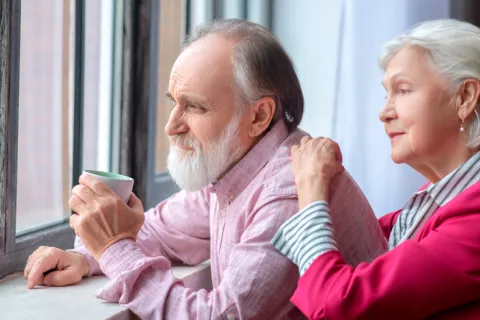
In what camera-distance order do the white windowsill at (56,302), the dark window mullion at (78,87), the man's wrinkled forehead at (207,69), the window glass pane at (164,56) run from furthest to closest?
1. the window glass pane at (164,56)
2. the dark window mullion at (78,87)
3. the man's wrinkled forehead at (207,69)
4. the white windowsill at (56,302)

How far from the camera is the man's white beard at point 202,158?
1456mm

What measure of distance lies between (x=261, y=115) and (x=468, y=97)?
0.39 m

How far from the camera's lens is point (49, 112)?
1755 millimetres

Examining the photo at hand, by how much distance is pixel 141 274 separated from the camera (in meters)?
1.33

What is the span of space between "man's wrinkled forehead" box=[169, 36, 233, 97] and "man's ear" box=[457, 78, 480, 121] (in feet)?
→ 1.38

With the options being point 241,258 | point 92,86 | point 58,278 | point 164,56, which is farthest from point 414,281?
point 164,56

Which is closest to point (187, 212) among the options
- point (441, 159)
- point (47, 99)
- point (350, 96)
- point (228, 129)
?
point (228, 129)

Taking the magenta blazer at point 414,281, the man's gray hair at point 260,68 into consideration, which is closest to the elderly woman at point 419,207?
the magenta blazer at point 414,281

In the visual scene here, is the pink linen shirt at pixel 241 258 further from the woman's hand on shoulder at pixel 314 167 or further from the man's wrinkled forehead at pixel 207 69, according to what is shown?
A: the man's wrinkled forehead at pixel 207 69

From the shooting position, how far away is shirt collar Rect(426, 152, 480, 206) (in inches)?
51.5

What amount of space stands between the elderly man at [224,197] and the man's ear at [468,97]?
0.25 metres

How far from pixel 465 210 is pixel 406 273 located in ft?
→ 0.49

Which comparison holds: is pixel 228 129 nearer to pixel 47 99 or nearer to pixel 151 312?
pixel 151 312

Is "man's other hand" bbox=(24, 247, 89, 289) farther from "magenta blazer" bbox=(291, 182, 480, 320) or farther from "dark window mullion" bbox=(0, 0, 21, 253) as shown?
"magenta blazer" bbox=(291, 182, 480, 320)
